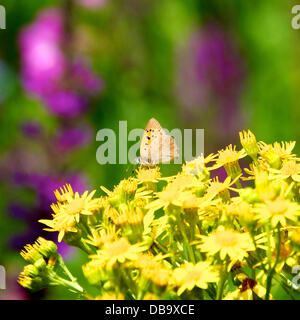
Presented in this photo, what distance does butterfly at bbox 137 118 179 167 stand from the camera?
1.49m

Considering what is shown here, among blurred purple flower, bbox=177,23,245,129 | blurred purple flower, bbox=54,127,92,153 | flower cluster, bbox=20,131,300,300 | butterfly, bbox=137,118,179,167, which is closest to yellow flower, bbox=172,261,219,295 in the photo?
flower cluster, bbox=20,131,300,300

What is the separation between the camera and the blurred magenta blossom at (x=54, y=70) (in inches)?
107

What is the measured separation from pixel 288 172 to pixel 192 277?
30 centimetres

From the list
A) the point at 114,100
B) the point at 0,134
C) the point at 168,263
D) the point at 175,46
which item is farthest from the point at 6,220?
the point at 168,263

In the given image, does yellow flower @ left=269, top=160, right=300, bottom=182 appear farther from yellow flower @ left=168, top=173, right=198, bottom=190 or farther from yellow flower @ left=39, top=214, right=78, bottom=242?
yellow flower @ left=39, top=214, right=78, bottom=242

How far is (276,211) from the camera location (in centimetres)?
84

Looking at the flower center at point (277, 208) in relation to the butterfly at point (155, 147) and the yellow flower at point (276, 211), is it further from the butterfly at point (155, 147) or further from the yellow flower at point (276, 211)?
the butterfly at point (155, 147)

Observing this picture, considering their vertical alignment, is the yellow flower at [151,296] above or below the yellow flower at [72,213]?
below

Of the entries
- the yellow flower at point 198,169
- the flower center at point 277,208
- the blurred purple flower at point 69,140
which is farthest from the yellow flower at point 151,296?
the blurred purple flower at point 69,140

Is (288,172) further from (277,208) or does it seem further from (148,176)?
(148,176)

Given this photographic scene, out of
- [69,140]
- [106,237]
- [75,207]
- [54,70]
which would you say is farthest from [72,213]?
[54,70]

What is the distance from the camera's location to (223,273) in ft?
2.89

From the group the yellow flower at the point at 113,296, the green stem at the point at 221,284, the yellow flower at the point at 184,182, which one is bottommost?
the yellow flower at the point at 113,296

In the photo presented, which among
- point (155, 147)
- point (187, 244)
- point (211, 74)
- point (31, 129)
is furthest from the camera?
point (211, 74)
